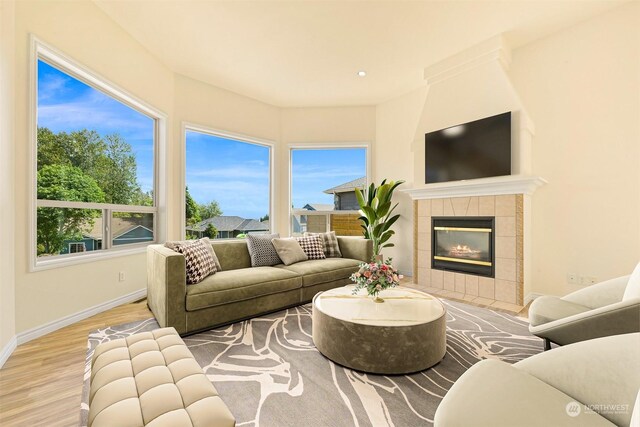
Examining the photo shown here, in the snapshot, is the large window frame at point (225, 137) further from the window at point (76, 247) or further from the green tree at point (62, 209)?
the window at point (76, 247)

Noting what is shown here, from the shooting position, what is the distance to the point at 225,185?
4.79 meters

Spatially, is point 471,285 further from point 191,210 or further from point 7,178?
point 7,178

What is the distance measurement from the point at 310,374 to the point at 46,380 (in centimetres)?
166

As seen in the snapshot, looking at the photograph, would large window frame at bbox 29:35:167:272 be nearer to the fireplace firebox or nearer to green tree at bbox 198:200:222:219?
green tree at bbox 198:200:222:219

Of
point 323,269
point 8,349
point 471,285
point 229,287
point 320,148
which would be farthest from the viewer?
point 320,148

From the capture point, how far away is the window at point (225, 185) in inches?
173

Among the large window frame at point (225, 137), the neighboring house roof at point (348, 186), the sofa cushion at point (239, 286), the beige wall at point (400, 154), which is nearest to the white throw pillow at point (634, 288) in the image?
the sofa cushion at point (239, 286)

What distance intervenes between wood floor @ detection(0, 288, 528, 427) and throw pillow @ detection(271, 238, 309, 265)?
5.98ft

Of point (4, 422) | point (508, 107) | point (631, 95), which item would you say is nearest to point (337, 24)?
point (508, 107)

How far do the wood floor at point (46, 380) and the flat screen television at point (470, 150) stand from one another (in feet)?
13.9

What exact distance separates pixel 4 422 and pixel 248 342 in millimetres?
1312

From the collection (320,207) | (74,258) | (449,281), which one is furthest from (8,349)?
(449,281)

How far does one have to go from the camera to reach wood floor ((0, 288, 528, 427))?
1.43 meters

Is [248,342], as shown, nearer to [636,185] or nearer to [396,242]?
[396,242]
